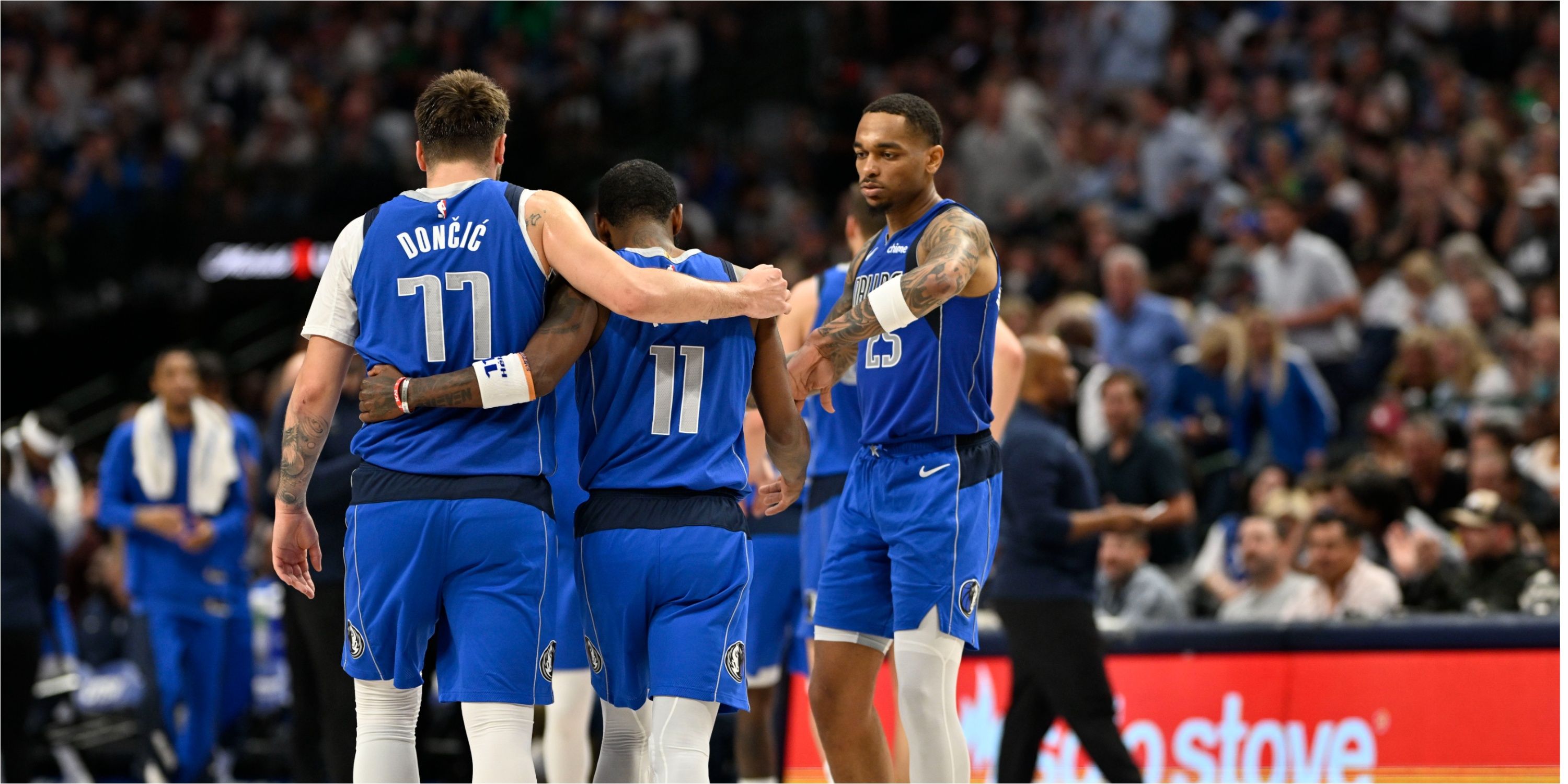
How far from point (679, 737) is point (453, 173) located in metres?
1.77

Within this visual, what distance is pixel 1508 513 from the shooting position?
8.65 metres

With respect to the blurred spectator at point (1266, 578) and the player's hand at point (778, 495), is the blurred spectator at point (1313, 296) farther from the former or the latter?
the player's hand at point (778, 495)

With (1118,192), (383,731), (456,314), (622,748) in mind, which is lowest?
(622,748)

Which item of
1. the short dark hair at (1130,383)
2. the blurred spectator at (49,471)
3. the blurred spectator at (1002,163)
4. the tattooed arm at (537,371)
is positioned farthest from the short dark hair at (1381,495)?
the blurred spectator at (49,471)

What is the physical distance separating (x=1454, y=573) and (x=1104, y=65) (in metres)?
8.85

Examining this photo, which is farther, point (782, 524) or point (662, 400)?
point (782, 524)

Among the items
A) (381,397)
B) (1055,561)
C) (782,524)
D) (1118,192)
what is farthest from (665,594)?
(1118,192)

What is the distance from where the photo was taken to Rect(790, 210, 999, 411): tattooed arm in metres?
5.52

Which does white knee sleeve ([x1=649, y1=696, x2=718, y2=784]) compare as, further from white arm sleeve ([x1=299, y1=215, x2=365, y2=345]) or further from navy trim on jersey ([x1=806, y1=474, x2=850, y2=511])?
navy trim on jersey ([x1=806, y1=474, x2=850, y2=511])

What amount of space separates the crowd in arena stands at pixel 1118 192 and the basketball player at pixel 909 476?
222 cm

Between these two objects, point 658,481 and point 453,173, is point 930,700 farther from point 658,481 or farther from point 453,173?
point 453,173

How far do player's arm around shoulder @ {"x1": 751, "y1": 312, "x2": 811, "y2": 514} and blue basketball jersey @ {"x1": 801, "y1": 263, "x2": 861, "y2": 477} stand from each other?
166 centimetres

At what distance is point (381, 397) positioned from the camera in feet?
16.2

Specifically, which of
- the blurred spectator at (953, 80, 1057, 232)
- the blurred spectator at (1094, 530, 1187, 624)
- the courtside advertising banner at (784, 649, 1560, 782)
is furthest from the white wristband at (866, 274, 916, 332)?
the blurred spectator at (953, 80, 1057, 232)
